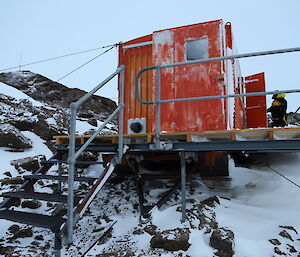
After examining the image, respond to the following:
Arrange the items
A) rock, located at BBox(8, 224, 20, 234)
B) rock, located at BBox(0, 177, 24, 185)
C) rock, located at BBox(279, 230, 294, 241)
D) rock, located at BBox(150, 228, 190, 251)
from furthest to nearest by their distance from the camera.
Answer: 1. rock, located at BBox(0, 177, 24, 185)
2. rock, located at BBox(8, 224, 20, 234)
3. rock, located at BBox(279, 230, 294, 241)
4. rock, located at BBox(150, 228, 190, 251)

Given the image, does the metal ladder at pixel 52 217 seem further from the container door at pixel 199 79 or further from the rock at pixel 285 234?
the rock at pixel 285 234

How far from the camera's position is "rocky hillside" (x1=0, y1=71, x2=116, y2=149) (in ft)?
21.5

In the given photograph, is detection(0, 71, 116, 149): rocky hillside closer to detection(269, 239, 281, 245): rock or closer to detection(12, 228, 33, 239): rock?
detection(12, 228, 33, 239): rock

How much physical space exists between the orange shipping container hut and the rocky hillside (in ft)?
9.68

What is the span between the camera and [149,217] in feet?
13.0

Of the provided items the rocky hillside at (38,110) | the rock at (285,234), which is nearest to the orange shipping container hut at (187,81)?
the rock at (285,234)

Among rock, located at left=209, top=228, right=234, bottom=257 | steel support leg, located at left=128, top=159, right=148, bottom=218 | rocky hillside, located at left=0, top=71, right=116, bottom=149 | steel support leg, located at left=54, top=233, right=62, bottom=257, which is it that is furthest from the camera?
rocky hillside, located at left=0, top=71, right=116, bottom=149

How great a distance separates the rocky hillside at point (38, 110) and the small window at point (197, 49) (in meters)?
4.55

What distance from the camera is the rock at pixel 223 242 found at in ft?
10.2

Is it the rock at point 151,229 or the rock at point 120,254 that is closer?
the rock at point 120,254

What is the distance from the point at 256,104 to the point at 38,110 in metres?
7.56

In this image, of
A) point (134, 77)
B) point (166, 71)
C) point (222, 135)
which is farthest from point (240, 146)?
point (134, 77)

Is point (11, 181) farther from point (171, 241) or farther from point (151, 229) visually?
point (171, 241)

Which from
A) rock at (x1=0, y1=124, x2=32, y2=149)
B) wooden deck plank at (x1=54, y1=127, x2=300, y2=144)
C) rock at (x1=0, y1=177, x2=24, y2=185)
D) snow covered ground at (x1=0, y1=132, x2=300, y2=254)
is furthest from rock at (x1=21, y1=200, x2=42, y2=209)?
rock at (x1=0, y1=124, x2=32, y2=149)
